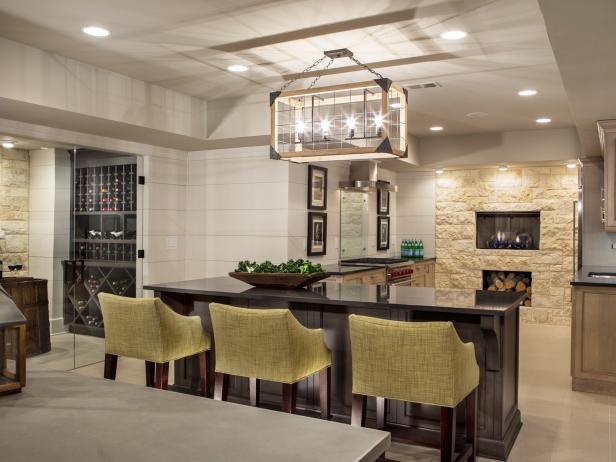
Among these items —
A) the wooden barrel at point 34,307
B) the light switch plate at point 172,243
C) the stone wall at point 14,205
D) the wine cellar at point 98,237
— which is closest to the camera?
the stone wall at point 14,205

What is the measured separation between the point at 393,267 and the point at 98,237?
11.5 ft

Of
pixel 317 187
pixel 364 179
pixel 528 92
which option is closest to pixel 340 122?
pixel 528 92

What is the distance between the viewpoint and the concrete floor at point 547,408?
345 centimetres

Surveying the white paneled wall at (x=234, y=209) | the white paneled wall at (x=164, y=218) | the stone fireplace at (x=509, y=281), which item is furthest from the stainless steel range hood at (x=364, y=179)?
the stone fireplace at (x=509, y=281)

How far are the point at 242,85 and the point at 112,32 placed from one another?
5.19ft

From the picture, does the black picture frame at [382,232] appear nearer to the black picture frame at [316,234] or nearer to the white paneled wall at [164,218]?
the black picture frame at [316,234]

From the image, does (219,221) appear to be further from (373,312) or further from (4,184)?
(373,312)

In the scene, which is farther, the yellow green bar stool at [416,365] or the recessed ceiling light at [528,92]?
the recessed ceiling light at [528,92]

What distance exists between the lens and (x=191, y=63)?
455cm

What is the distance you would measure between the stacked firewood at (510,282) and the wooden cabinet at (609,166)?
288cm

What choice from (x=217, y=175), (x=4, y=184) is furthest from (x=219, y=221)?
(x=4, y=184)

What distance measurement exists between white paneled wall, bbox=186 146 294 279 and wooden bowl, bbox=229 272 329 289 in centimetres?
218

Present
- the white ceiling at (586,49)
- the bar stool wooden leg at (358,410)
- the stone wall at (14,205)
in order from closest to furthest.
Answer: the white ceiling at (586,49)
the bar stool wooden leg at (358,410)
the stone wall at (14,205)

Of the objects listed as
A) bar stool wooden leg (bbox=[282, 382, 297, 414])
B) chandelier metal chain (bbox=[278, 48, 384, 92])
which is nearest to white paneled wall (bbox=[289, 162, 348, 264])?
chandelier metal chain (bbox=[278, 48, 384, 92])
